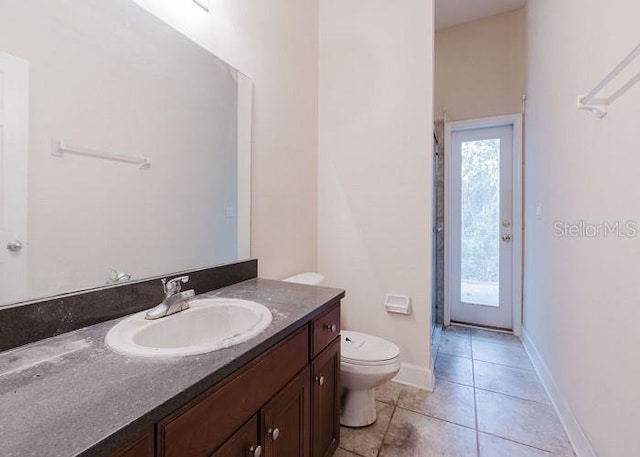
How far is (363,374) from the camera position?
1.59m

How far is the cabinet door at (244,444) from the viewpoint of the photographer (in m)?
0.77

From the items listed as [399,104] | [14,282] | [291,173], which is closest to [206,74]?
[291,173]

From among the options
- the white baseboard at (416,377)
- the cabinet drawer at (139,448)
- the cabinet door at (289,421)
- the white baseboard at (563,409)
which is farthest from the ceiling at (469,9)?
the cabinet drawer at (139,448)

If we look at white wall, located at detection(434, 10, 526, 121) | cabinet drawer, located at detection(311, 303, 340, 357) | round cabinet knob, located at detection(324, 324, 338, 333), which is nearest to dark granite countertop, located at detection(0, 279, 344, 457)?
cabinet drawer, located at detection(311, 303, 340, 357)

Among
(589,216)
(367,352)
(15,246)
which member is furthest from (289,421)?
(589,216)

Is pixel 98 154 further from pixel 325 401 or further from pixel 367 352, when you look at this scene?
pixel 367 352

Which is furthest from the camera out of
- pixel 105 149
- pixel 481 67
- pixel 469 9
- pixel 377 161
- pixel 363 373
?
pixel 481 67

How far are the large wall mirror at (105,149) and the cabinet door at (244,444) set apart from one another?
0.64 metres

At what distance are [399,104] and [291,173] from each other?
34.3 inches

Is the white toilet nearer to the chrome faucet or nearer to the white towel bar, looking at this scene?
the chrome faucet

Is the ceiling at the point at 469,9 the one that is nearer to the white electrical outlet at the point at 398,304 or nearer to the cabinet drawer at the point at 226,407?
the white electrical outlet at the point at 398,304

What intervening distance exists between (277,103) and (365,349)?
153 cm

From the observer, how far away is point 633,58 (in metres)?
0.99

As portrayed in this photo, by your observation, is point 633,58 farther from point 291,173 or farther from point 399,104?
point 291,173
